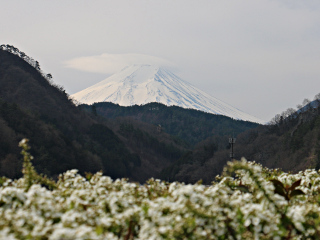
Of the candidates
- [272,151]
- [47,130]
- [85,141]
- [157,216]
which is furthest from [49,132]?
[157,216]

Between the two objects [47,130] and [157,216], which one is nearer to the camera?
[157,216]

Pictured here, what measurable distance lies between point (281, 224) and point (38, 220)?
4.13 metres

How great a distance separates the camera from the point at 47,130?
124 meters

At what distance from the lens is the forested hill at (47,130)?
4316 inches

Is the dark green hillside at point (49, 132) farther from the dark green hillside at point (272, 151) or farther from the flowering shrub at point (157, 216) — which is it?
the flowering shrub at point (157, 216)

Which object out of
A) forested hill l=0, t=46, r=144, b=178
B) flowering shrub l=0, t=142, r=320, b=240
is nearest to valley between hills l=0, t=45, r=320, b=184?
forested hill l=0, t=46, r=144, b=178

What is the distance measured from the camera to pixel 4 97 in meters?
145

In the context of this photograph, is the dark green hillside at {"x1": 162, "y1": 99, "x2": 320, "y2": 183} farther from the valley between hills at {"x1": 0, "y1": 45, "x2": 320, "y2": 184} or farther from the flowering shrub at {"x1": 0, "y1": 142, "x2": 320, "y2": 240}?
the flowering shrub at {"x1": 0, "y1": 142, "x2": 320, "y2": 240}

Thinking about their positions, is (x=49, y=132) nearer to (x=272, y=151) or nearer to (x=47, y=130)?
(x=47, y=130)

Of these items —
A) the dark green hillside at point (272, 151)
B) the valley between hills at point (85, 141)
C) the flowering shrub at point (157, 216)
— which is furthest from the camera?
A: the dark green hillside at point (272, 151)

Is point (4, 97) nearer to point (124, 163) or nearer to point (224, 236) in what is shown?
point (124, 163)

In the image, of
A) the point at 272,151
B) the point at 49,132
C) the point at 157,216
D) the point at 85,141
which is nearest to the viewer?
the point at 157,216

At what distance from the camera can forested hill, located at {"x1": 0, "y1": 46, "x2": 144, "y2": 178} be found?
4316 inches

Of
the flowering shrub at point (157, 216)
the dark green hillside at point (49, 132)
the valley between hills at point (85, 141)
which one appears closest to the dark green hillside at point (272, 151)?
the valley between hills at point (85, 141)
